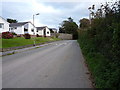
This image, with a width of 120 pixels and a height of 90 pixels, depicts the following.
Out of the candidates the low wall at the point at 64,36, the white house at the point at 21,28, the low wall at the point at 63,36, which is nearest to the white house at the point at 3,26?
the white house at the point at 21,28

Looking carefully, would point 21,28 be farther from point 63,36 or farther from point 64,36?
point 64,36

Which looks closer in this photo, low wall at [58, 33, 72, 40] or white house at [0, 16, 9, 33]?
white house at [0, 16, 9, 33]

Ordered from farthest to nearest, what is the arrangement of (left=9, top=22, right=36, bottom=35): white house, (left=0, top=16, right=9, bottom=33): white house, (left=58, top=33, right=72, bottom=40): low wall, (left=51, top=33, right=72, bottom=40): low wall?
(left=58, top=33, right=72, bottom=40): low wall < (left=51, top=33, right=72, bottom=40): low wall < (left=9, top=22, right=36, bottom=35): white house < (left=0, top=16, right=9, bottom=33): white house

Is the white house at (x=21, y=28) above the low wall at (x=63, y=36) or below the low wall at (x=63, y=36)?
above

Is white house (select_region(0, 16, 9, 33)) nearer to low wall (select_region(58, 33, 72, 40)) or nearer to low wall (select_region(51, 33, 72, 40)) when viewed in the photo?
low wall (select_region(51, 33, 72, 40))

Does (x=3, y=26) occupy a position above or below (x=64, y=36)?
above

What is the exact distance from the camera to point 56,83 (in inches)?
214

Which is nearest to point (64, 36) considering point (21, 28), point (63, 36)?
point (63, 36)

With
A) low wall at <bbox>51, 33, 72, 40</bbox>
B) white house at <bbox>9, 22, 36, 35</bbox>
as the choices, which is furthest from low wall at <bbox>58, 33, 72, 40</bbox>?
white house at <bbox>9, 22, 36, 35</bbox>

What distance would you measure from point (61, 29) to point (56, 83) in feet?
277

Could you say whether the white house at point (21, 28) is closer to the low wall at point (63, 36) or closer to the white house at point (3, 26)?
the white house at point (3, 26)

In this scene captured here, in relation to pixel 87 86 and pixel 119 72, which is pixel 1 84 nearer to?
pixel 87 86

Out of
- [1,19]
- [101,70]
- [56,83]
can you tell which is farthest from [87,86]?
[1,19]

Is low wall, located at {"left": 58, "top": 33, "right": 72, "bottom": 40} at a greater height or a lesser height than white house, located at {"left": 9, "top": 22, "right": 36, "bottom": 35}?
lesser
